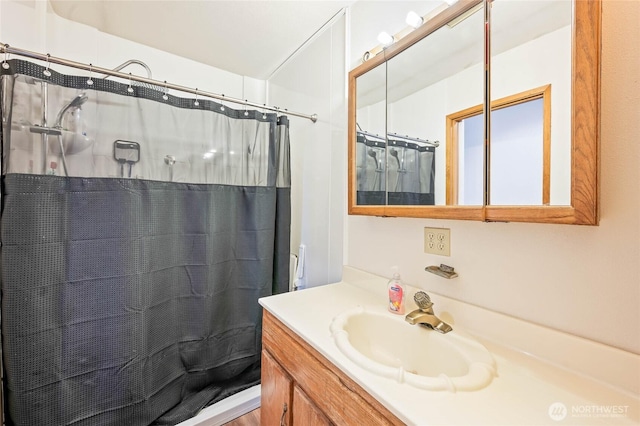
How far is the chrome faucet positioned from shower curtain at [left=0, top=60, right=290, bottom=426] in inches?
41.1

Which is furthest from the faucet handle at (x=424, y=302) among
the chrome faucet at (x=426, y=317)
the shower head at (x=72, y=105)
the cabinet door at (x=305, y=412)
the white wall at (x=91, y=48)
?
the white wall at (x=91, y=48)

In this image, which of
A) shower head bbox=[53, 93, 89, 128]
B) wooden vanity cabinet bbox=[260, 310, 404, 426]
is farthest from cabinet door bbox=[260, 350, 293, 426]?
shower head bbox=[53, 93, 89, 128]

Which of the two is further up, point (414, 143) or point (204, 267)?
point (414, 143)

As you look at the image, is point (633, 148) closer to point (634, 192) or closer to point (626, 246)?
point (634, 192)

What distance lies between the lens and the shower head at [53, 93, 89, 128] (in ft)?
3.88

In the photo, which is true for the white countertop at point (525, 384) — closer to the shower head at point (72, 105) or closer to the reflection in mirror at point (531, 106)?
the reflection in mirror at point (531, 106)

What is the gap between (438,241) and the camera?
3.27 ft

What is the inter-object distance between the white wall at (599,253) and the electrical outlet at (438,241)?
0.26ft

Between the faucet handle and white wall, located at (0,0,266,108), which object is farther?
white wall, located at (0,0,266,108)

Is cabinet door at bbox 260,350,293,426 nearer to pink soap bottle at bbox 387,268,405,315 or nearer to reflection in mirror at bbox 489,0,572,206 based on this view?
pink soap bottle at bbox 387,268,405,315

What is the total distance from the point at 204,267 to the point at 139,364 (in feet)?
1.80

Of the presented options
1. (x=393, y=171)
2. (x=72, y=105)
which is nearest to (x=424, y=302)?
(x=393, y=171)

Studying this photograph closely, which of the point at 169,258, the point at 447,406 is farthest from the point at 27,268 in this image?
the point at 447,406

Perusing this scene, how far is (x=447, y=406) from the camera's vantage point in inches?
22.1
